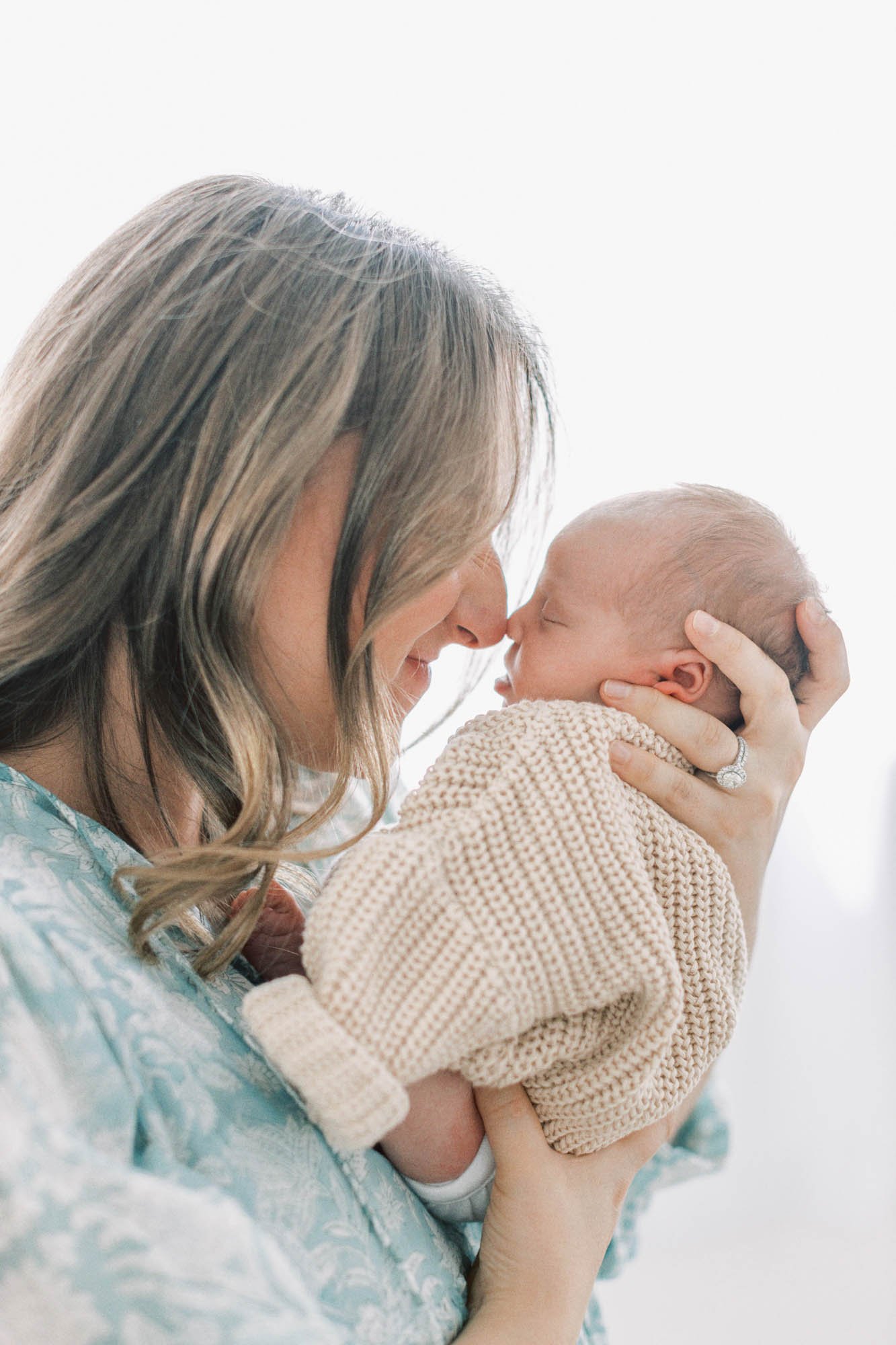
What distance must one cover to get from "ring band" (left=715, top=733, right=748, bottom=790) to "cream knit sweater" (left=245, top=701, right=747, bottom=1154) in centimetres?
10

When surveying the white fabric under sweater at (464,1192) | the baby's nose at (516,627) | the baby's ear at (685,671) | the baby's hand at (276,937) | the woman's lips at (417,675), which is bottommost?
the white fabric under sweater at (464,1192)

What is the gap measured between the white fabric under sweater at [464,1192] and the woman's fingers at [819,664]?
0.54 metres

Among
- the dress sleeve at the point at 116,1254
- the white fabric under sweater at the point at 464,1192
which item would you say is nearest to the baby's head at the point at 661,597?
the white fabric under sweater at the point at 464,1192

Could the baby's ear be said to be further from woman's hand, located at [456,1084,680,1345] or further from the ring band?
woman's hand, located at [456,1084,680,1345]

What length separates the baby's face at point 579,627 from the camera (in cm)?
100

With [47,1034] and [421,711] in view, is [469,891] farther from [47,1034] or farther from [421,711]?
[421,711]

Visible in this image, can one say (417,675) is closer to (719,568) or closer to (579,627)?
(579,627)

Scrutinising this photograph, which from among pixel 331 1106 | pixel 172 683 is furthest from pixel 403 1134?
pixel 172 683

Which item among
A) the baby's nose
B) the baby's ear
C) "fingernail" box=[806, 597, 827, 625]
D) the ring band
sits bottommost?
the ring band

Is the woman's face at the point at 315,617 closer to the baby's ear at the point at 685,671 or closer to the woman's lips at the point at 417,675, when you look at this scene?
the woman's lips at the point at 417,675

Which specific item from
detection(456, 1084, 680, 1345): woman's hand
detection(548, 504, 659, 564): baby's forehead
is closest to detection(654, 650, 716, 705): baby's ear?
detection(548, 504, 659, 564): baby's forehead

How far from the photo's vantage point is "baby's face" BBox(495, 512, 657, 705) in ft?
3.30

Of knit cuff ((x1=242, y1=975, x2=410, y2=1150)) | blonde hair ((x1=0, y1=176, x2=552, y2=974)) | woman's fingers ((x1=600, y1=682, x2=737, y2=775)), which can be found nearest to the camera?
knit cuff ((x1=242, y1=975, x2=410, y2=1150))

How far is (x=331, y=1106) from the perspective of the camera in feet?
2.25
